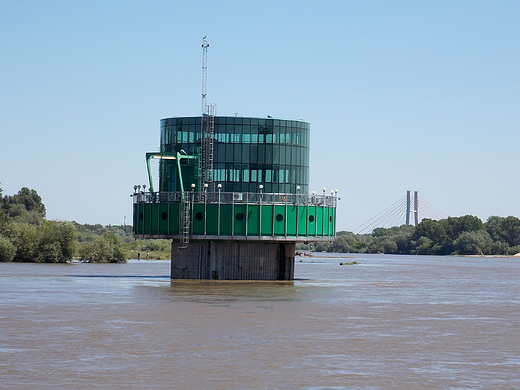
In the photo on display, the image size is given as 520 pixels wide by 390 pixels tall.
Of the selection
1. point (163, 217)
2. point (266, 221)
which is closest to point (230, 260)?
point (266, 221)

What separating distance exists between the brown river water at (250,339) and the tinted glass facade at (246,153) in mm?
8516

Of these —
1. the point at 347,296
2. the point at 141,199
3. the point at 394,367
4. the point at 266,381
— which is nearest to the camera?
the point at 266,381

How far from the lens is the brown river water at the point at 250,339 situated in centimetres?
2739

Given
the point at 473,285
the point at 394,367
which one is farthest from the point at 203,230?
the point at 394,367

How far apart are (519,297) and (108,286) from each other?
2735cm

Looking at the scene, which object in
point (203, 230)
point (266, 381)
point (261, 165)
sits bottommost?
point (266, 381)

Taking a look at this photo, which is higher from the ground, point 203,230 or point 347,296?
point 203,230

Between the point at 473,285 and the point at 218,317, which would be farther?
the point at 473,285

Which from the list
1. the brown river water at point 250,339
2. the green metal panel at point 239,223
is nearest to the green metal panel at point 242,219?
the green metal panel at point 239,223

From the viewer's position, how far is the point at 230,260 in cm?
6372

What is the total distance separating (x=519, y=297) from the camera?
63500mm

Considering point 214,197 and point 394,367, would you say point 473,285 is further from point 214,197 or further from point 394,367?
point 394,367

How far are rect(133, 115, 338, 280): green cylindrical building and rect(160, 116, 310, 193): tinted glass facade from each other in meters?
0.07

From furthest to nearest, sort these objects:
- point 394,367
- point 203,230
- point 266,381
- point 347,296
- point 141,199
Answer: point 141,199
point 203,230
point 347,296
point 394,367
point 266,381
